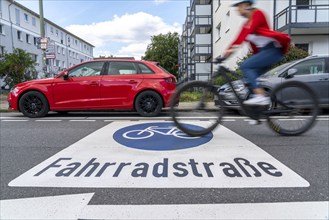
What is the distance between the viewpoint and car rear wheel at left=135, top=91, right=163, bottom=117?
29.1 feet

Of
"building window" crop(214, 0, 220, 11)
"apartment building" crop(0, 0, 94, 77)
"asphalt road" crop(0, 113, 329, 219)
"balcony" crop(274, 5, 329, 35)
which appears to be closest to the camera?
"asphalt road" crop(0, 113, 329, 219)

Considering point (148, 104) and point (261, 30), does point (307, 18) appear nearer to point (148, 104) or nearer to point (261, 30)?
point (148, 104)

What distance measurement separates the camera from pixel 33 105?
9.15 meters

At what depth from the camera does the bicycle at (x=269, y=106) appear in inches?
113

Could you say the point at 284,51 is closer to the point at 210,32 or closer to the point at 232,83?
the point at 232,83

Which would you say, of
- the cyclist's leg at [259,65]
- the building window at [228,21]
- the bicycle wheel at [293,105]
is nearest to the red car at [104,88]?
the bicycle wheel at [293,105]

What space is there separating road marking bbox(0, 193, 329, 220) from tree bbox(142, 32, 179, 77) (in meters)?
57.0

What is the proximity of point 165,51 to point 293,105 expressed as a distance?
59369 mm

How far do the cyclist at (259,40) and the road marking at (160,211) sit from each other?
1.34m

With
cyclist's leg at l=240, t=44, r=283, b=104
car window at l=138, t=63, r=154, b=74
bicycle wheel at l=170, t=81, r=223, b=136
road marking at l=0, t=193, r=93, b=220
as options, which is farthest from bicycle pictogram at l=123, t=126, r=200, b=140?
cyclist's leg at l=240, t=44, r=283, b=104

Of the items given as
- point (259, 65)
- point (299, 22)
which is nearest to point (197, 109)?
point (259, 65)

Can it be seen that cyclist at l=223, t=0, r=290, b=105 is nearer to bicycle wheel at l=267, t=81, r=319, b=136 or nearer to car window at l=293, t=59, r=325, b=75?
bicycle wheel at l=267, t=81, r=319, b=136

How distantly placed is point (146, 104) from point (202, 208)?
597 centimetres

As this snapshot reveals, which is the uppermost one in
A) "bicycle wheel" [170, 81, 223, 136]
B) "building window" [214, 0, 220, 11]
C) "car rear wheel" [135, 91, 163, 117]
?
"building window" [214, 0, 220, 11]
